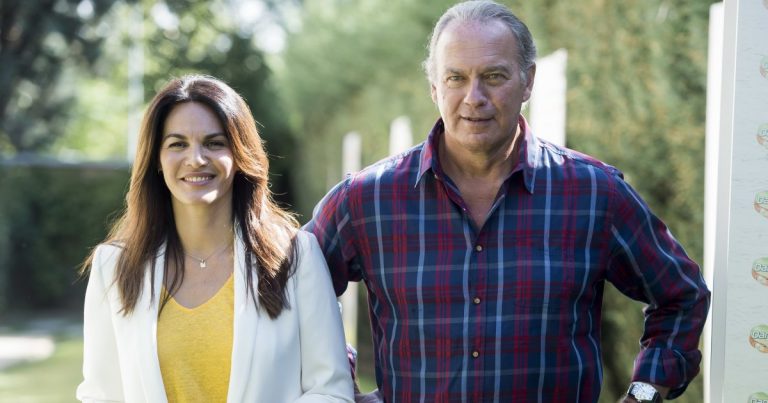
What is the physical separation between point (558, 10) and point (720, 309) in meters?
3.83

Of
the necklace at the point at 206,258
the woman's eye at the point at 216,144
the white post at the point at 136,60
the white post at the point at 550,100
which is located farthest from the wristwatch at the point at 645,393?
the white post at the point at 136,60

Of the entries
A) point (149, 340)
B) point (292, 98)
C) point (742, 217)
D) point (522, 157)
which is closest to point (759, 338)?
point (742, 217)

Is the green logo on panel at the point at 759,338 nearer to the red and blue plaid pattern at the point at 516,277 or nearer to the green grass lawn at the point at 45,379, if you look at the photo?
the red and blue plaid pattern at the point at 516,277

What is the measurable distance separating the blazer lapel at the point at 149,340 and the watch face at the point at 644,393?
1.25 metres

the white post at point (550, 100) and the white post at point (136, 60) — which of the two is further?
the white post at point (136, 60)

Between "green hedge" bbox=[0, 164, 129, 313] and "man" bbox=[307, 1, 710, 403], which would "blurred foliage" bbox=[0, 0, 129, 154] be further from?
"man" bbox=[307, 1, 710, 403]

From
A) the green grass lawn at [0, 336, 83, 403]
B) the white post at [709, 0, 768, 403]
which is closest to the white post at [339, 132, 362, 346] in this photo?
the green grass lawn at [0, 336, 83, 403]

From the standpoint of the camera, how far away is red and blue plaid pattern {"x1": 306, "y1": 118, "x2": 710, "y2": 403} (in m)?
2.78

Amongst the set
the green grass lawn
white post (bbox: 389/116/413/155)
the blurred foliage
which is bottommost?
the green grass lawn

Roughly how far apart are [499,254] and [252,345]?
0.68 m

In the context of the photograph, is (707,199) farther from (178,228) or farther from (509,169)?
(178,228)

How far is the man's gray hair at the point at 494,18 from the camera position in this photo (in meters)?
2.85

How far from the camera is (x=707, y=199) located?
3.66m

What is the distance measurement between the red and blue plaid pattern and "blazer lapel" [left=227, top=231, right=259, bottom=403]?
0.33 meters
